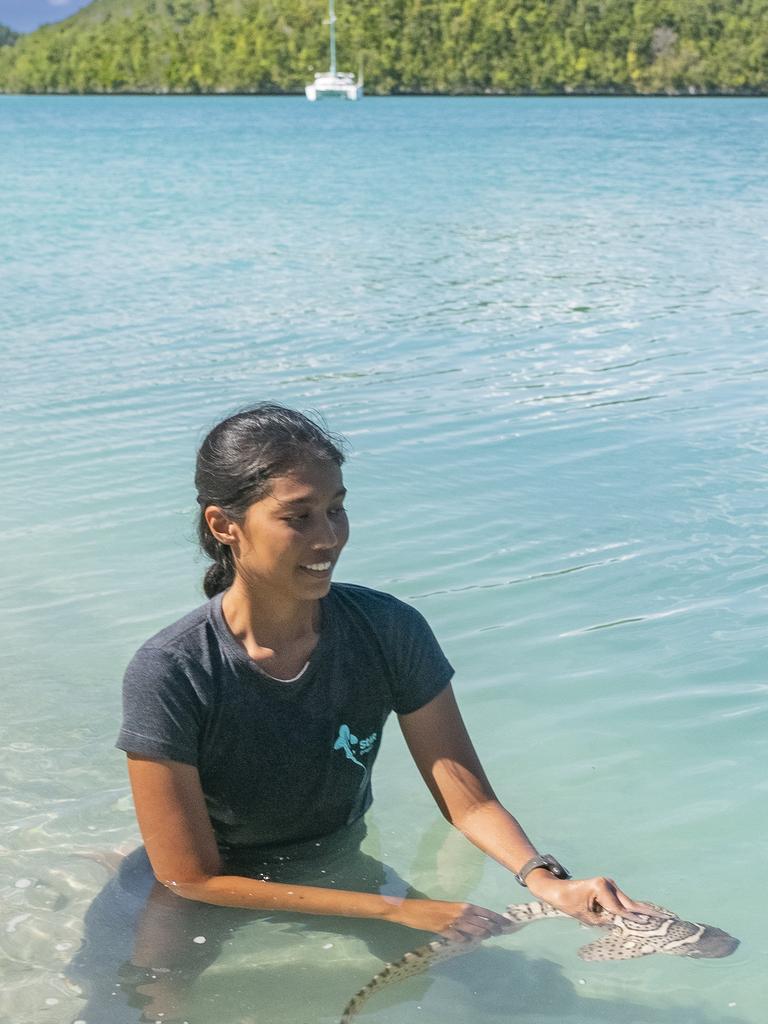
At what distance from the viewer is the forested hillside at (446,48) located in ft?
394

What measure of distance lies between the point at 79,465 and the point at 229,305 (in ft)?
20.8

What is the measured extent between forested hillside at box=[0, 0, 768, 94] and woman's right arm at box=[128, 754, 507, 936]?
122 meters

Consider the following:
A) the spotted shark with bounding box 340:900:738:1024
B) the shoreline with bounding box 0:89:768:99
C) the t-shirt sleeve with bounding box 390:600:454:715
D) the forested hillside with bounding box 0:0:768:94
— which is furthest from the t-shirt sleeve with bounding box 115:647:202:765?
the forested hillside with bounding box 0:0:768:94

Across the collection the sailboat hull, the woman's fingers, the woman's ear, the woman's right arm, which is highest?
the sailboat hull

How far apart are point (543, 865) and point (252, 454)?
1043 millimetres

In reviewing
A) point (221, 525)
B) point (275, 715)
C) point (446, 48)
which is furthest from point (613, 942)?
point (446, 48)

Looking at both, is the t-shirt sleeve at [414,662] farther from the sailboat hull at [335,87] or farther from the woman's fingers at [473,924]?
the sailboat hull at [335,87]

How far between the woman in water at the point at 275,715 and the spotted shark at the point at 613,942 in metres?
0.05

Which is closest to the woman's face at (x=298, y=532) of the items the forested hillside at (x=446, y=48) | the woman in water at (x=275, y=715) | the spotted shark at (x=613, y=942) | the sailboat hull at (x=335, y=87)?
the woman in water at (x=275, y=715)

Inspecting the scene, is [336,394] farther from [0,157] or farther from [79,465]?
[0,157]

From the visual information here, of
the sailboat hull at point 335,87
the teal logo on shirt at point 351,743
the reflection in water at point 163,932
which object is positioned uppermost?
the sailboat hull at point 335,87

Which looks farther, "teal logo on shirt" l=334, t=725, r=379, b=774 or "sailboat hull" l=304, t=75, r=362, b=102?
"sailboat hull" l=304, t=75, r=362, b=102

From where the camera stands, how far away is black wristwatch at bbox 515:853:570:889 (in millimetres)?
2844

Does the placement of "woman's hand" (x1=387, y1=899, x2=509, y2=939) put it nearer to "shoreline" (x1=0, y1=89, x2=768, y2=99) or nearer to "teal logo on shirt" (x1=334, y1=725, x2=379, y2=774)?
"teal logo on shirt" (x1=334, y1=725, x2=379, y2=774)
